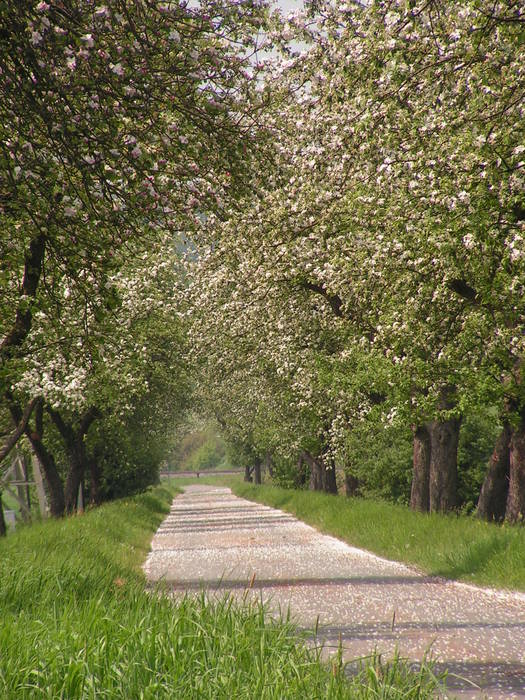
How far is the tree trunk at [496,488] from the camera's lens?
19.4m

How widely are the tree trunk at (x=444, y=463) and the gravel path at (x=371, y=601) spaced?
3.10 meters

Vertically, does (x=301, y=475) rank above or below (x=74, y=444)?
below

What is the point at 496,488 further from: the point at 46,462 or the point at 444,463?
the point at 46,462

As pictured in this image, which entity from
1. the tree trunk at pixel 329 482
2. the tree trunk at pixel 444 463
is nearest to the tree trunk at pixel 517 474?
the tree trunk at pixel 444 463

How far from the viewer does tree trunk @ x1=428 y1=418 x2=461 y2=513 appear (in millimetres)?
21078

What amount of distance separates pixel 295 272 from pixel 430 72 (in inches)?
286

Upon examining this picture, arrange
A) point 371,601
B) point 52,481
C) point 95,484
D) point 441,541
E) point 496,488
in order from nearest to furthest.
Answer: point 371,601 < point 441,541 < point 496,488 < point 52,481 < point 95,484

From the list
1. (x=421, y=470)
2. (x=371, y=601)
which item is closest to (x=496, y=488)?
(x=421, y=470)

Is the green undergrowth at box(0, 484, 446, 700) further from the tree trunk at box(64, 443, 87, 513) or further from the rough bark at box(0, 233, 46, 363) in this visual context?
the tree trunk at box(64, 443, 87, 513)

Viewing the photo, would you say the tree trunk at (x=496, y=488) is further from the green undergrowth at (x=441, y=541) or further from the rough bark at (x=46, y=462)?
the rough bark at (x=46, y=462)

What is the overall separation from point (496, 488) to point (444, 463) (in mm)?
2002

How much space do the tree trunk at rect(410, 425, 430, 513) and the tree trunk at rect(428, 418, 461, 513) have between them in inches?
72.0

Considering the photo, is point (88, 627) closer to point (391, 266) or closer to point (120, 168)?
point (120, 168)

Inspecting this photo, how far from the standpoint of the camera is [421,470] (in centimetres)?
2378
